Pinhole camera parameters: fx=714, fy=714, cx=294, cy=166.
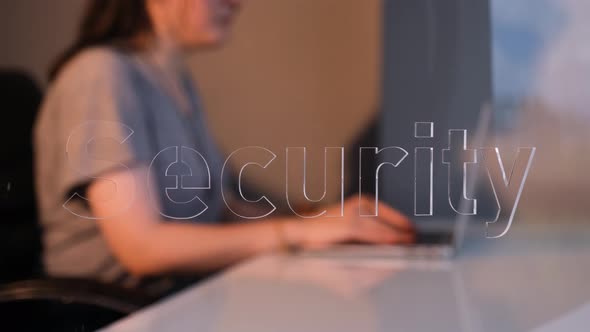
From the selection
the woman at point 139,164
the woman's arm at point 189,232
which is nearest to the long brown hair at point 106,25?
the woman at point 139,164

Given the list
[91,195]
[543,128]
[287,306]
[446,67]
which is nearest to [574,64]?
[543,128]

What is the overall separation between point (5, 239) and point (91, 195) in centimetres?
11

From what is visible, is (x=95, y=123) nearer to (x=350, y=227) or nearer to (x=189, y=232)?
(x=189, y=232)

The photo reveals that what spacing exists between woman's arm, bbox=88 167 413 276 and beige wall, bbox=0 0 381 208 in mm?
48

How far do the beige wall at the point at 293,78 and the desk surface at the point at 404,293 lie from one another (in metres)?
0.10

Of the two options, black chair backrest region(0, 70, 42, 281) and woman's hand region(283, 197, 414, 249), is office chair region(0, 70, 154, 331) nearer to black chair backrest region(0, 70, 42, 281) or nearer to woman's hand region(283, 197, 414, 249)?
black chair backrest region(0, 70, 42, 281)

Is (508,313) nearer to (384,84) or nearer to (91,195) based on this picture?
(384,84)

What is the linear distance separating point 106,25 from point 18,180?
0.62 feet

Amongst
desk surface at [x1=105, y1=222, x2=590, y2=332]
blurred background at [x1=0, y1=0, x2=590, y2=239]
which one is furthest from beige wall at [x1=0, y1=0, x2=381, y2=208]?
desk surface at [x1=105, y1=222, x2=590, y2=332]

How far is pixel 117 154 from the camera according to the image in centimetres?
75

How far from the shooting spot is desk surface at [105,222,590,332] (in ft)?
2.22

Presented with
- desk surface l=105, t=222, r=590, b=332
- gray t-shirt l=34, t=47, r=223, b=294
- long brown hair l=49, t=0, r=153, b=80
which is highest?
long brown hair l=49, t=0, r=153, b=80

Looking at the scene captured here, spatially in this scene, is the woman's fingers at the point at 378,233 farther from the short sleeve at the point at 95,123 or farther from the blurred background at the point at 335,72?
the short sleeve at the point at 95,123

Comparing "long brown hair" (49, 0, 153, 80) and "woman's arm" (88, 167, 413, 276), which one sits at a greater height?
"long brown hair" (49, 0, 153, 80)
